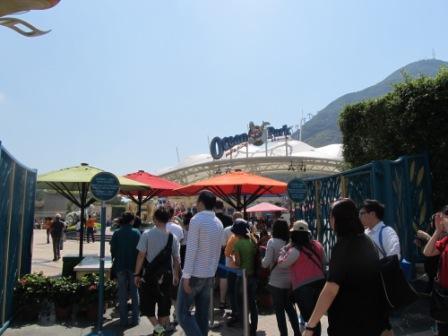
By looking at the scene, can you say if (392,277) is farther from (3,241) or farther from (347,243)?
(3,241)

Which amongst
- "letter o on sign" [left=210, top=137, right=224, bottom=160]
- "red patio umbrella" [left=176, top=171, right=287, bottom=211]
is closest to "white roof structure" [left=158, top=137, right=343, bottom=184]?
"letter o on sign" [left=210, top=137, right=224, bottom=160]

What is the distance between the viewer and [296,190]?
8.21 metres

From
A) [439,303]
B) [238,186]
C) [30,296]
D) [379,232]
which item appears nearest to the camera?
[439,303]

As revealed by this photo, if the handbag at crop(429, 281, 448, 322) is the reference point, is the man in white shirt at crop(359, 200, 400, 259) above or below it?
above

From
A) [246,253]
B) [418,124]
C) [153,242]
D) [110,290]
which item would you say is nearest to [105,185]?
[153,242]

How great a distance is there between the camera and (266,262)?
5836 mm

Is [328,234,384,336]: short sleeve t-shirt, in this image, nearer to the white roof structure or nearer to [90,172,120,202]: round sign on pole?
[90,172,120,202]: round sign on pole

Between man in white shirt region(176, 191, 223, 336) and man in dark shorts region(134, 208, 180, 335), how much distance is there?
1.16 meters

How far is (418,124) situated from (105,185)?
4830mm

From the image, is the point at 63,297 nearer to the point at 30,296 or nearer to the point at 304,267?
the point at 30,296

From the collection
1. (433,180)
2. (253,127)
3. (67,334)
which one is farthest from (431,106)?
(253,127)

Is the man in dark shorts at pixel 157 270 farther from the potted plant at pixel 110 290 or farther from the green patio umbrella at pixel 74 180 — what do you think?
the green patio umbrella at pixel 74 180

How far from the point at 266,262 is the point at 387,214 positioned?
2111mm

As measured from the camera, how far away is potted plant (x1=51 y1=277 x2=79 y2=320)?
7.09 m
